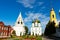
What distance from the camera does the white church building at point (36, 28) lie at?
1845 centimetres

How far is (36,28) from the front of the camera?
66.7ft

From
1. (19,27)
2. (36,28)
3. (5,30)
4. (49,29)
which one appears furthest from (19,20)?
(49,29)

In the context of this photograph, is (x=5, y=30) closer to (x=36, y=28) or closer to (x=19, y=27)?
(x=19, y=27)

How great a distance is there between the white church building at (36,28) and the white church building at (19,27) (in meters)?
1.29

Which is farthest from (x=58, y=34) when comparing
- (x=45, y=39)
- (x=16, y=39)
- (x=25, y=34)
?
(x=16, y=39)

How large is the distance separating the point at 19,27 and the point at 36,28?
291cm

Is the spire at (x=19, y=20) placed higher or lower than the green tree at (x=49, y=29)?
higher

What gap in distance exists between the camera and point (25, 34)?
17.3 meters

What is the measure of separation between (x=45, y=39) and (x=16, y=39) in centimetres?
288

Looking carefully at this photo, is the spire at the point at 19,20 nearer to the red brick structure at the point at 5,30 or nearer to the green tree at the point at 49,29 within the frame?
the red brick structure at the point at 5,30

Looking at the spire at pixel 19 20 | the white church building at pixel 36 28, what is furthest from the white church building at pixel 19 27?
the white church building at pixel 36 28

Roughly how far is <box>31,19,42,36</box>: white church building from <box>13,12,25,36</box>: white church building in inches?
50.9

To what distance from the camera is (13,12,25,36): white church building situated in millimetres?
17516

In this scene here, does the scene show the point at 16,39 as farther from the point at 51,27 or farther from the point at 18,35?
the point at 51,27
